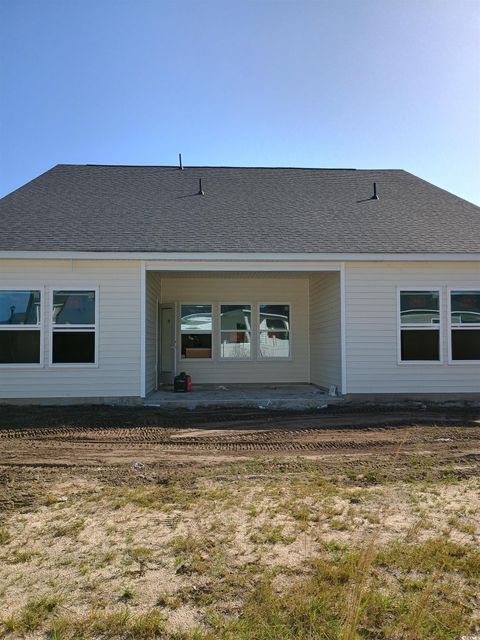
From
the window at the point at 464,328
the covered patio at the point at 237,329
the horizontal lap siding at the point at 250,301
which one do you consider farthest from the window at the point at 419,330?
the horizontal lap siding at the point at 250,301

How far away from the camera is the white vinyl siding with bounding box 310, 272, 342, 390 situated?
1195 cm

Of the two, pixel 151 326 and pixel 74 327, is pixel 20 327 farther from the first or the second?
pixel 151 326

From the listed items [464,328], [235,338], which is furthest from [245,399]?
[464,328]

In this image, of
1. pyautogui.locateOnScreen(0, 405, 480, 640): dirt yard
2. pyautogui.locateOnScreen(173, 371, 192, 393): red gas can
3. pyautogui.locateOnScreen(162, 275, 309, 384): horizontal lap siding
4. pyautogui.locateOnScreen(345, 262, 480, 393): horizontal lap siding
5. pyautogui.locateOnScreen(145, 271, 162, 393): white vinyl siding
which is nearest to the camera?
pyautogui.locateOnScreen(0, 405, 480, 640): dirt yard

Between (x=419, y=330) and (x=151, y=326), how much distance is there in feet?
20.0

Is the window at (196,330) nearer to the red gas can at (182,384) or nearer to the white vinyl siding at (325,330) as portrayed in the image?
the red gas can at (182,384)

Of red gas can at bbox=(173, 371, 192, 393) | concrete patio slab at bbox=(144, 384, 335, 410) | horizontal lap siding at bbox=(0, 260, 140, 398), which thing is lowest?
concrete patio slab at bbox=(144, 384, 335, 410)

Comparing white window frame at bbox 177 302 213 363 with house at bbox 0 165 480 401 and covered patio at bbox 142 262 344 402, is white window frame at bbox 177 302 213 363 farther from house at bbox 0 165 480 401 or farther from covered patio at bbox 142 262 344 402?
house at bbox 0 165 480 401

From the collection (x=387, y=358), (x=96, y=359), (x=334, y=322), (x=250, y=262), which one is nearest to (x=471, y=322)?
(x=387, y=358)

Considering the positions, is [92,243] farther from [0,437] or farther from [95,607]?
[95,607]

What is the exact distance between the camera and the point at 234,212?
1302 centimetres

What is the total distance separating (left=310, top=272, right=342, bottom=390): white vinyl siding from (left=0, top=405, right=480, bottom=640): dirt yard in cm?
421

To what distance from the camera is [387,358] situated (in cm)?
1138

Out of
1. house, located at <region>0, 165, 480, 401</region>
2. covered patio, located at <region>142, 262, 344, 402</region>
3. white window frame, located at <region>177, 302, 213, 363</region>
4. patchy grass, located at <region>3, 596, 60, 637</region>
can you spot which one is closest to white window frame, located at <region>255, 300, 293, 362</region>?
covered patio, located at <region>142, 262, 344, 402</region>
